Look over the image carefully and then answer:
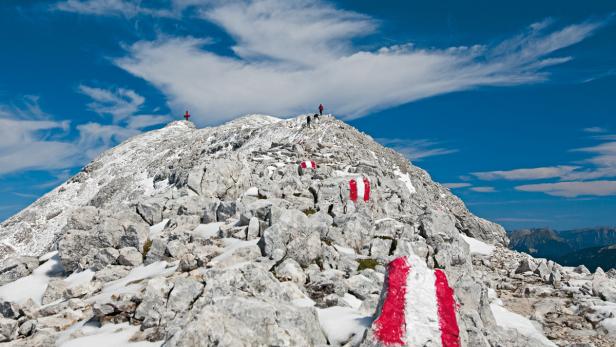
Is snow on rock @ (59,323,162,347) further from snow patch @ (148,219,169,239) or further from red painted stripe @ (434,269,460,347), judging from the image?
snow patch @ (148,219,169,239)

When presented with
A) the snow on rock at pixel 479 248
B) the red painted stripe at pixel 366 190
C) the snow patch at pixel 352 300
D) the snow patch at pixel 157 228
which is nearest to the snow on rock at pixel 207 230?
the snow patch at pixel 157 228

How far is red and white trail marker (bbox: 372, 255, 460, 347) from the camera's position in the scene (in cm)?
1057

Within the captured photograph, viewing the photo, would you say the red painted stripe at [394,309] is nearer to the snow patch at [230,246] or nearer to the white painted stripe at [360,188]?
the snow patch at [230,246]

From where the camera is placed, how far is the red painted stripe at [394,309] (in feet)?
34.6

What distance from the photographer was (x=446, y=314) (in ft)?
37.2

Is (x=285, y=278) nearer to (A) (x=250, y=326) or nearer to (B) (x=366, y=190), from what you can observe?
(A) (x=250, y=326)

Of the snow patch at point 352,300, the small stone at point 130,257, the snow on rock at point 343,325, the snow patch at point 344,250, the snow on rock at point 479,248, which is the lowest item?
the snow on rock at point 343,325

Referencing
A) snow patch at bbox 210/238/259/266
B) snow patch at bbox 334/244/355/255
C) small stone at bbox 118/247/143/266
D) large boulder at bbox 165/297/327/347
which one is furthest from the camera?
snow patch at bbox 334/244/355/255

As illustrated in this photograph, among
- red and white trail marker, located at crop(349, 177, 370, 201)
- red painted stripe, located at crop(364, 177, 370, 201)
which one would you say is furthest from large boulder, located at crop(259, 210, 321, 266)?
red painted stripe, located at crop(364, 177, 370, 201)

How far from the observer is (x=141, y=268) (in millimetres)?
22000

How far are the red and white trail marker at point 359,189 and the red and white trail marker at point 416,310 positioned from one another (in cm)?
2202

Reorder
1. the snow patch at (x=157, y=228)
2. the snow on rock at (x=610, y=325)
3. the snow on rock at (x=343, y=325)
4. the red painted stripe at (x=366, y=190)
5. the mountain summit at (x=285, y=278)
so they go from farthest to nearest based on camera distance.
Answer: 1. the red painted stripe at (x=366, y=190)
2. the snow patch at (x=157, y=228)
3. the snow on rock at (x=610, y=325)
4. the snow on rock at (x=343, y=325)
5. the mountain summit at (x=285, y=278)

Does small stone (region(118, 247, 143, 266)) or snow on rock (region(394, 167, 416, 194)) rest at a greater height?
snow on rock (region(394, 167, 416, 194))

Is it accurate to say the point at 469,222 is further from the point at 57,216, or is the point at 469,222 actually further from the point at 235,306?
the point at 57,216
